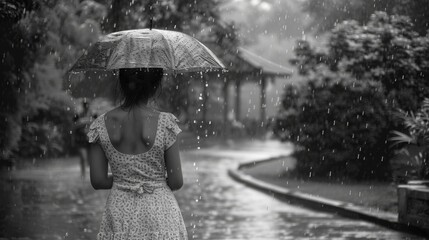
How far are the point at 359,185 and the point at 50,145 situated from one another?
1350cm

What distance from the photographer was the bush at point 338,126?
1839cm

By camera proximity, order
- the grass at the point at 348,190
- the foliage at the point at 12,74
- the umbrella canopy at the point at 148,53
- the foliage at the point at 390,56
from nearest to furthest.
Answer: the umbrella canopy at the point at 148,53
the grass at the point at 348,190
the foliage at the point at 12,74
the foliage at the point at 390,56

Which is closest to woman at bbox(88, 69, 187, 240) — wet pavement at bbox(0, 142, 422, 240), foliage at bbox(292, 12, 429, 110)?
wet pavement at bbox(0, 142, 422, 240)

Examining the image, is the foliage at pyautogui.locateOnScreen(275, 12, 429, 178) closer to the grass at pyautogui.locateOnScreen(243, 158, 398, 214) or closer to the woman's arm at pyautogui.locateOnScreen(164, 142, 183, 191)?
the grass at pyautogui.locateOnScreen(243, 158, 398, 214)

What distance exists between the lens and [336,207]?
13312mm

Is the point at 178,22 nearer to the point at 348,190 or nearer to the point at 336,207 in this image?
the point at 348,190

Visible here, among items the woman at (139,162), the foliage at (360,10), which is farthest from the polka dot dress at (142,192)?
the foliage at (360,10)

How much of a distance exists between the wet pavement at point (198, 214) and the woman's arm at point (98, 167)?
5.94 meters

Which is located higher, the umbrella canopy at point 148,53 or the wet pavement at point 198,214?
the umbrella canopy at point 148,53

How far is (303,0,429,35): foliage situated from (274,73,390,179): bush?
2450 mm

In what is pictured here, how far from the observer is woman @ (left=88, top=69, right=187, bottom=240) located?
425 cm

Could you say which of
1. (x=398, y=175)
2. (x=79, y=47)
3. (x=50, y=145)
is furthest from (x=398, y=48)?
(x=50, y=145)

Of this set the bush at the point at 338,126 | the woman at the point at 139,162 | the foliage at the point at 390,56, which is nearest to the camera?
the woman at the point at 139,162

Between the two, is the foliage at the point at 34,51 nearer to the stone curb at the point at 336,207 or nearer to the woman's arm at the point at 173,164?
the stone curb at the point at 336,207
